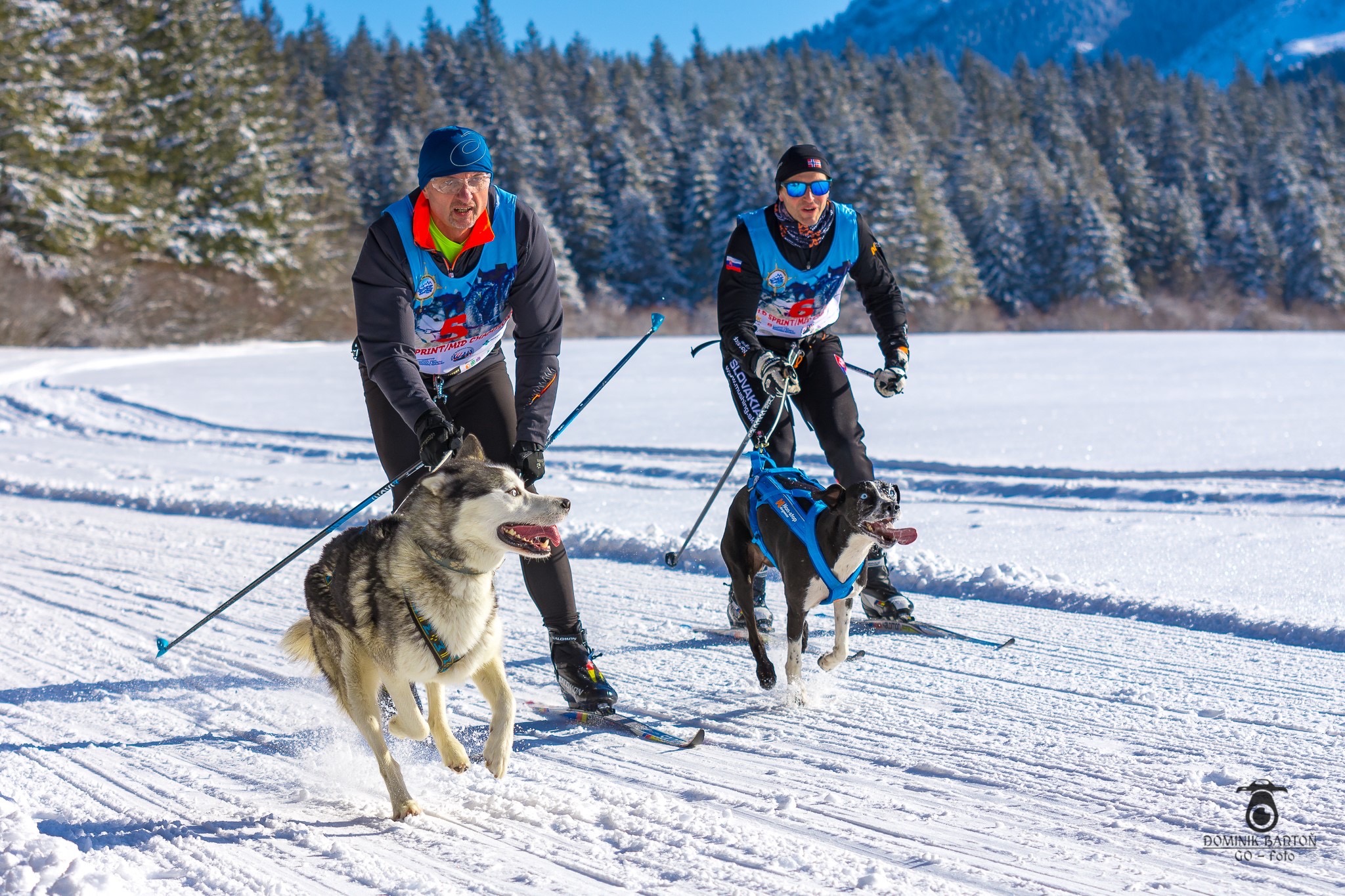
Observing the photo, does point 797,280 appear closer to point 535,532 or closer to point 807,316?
point 807,316

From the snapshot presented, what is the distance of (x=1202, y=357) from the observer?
22703mm

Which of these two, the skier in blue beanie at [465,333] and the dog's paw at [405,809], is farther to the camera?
the skier in blue beanie at [465,333]

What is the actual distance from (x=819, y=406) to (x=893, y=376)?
0.36 m

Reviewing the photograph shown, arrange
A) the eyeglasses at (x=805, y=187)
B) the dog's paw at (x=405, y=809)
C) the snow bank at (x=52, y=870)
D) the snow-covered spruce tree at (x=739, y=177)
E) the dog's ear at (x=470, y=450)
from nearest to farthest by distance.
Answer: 1. the snow bank at (x=52, y=870)
2. the dog's paw at (x=405, y=809)
3. the dog's ear at (x=470, y=450)
4. the eyeglasses at (x=805, y=187)
5. the snow-covered spruce tree at (x=739, y=177)

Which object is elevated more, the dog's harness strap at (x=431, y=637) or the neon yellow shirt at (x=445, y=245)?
the neon yellow shirt at (x=445, y=245)

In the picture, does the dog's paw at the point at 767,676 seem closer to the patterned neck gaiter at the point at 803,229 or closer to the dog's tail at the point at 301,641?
the dog's tail at the point at 301,641

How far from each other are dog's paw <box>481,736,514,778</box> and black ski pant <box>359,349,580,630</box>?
0.88m

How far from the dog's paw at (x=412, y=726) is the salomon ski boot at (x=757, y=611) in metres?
1.76

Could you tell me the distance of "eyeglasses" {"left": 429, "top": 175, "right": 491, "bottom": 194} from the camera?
146 inches

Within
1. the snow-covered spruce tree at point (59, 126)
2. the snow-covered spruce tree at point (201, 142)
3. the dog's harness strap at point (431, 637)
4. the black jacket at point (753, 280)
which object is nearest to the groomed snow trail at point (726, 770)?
the dog's harness strap at point (431, 637)

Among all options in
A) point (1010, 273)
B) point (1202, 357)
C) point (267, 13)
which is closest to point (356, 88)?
point (267, 13)

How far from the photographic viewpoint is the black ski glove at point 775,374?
489 centimetres

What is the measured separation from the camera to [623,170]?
61.8 meters

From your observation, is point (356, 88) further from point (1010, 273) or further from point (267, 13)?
point (1010, 273)
